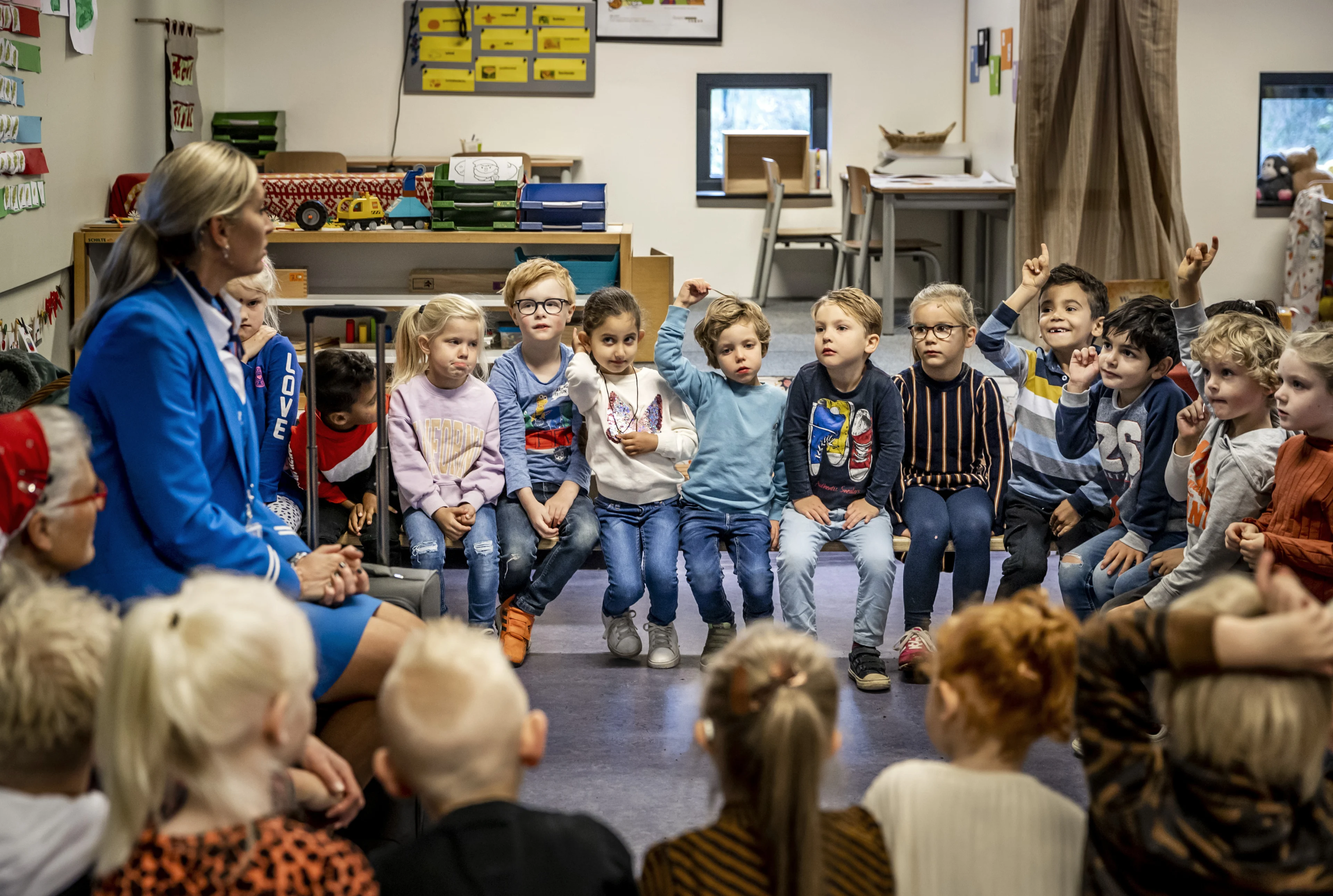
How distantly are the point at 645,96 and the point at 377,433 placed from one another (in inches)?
238

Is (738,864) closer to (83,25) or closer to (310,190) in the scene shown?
(310,190)

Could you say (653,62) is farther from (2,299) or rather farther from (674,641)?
(674,641)

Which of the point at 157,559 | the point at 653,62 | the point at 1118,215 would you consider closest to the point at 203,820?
the point at 157,559

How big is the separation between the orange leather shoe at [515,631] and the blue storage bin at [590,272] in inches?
60.4

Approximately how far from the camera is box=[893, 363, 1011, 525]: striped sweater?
290 centimetres

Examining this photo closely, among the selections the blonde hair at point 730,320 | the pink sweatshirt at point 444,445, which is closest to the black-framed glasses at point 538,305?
the pink sweatshirt at point 444,445

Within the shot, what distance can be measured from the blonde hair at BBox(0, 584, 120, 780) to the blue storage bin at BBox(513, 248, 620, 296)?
120 inches

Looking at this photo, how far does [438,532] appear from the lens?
2.80 metres

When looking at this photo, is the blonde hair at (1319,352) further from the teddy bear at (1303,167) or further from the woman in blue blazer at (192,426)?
the teddy bear at (1303,167)

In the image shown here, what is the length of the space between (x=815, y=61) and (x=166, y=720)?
761 centimetres

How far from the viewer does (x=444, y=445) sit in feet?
9.41

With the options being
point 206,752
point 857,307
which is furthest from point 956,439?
point 206,752

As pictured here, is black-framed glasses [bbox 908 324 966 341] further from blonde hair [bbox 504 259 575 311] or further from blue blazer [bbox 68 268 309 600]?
blue blazer [bbox 68 268 309 600]

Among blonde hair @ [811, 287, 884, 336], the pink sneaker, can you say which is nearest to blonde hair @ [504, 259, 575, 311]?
blonde hair @ [811, 287, 884, 336]
